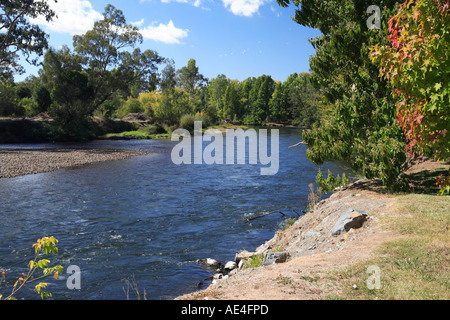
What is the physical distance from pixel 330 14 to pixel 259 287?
12205mm

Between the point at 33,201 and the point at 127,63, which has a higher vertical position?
the point at 127,63

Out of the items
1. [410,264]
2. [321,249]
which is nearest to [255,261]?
[321,249]

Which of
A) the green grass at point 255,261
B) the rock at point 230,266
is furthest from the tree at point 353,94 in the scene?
the rock at point 230,266

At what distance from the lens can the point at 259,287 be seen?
646 cm

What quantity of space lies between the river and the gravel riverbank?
162 centimetres

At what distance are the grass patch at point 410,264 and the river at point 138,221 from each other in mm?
4526

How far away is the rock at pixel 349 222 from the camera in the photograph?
383 inches

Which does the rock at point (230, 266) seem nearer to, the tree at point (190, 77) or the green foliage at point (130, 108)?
the green foliage at point (130, 108)

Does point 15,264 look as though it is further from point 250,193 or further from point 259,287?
point 250,193

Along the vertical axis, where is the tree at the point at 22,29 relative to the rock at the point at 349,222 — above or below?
above

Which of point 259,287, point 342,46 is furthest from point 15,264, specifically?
point 342,46

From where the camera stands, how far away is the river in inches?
396

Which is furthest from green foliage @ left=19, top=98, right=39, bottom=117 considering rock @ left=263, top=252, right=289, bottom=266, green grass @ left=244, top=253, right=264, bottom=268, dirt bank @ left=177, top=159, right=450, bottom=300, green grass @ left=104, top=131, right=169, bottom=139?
rock @ left=263, top=252, right=289, bottom=266

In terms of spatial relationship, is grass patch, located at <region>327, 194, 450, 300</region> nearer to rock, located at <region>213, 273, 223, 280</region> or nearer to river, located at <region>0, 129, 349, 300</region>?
rock, located at <region>213, 273, 223, 280</region>
